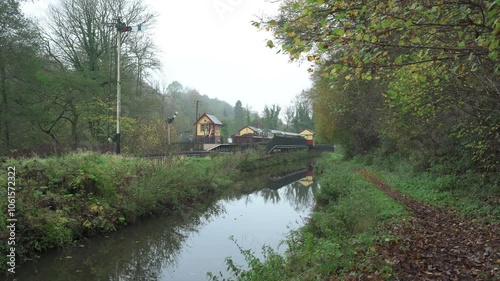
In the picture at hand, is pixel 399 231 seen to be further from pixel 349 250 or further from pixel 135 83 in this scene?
pixel 135 83

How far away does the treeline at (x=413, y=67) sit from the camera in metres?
3.99

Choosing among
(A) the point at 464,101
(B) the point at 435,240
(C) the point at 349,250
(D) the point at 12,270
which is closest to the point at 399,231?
(B) the point at 435,240

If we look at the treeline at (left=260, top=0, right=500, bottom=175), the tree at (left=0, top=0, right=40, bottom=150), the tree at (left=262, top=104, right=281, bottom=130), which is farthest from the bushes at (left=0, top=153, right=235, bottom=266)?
the tree at (left=262, top=104, right=281, bottom=130)

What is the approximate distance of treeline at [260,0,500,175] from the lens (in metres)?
3.99

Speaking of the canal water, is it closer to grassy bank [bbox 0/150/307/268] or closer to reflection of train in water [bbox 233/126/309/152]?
grassy bank [bbox 0/150/307/268]

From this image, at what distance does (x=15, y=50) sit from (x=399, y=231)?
1952 cm

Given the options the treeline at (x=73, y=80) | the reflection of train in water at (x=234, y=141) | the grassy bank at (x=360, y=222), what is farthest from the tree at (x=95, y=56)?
the grassy bank at (x=360, y=222)

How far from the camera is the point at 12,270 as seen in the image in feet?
22.5

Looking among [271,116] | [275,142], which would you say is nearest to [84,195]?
[275,142]

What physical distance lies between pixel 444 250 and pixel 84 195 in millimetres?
9051

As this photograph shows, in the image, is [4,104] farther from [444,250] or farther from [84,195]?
[444,250]

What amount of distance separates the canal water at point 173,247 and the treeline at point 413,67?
4689 mm

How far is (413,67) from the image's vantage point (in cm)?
657

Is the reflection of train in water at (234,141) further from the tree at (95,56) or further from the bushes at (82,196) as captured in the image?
the bushes at (82,196)
